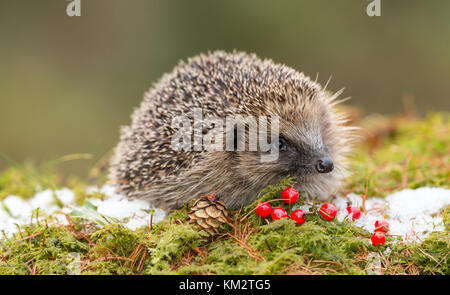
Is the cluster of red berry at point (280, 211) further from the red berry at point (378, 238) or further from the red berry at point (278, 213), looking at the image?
the red berry at point (378, 238)

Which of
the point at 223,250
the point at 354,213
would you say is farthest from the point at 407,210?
the point at 223,250

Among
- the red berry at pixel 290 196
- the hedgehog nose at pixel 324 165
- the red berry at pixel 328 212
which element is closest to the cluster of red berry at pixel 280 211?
the red berry at pixel 290 196

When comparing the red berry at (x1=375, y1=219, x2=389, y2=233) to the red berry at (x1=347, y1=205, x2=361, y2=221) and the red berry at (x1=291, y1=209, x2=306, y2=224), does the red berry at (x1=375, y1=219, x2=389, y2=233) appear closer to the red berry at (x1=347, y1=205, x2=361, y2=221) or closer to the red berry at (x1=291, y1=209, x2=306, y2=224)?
the red berry at (x1=347, y1=205, x2=361, y2=221)

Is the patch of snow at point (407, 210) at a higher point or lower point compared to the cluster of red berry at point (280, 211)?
lower

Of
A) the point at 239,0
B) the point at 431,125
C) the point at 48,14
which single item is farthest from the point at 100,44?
the point at 431,125

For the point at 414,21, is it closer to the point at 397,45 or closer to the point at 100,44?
the point at 397,45

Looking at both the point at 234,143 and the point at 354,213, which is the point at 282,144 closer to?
the point at 234,143
